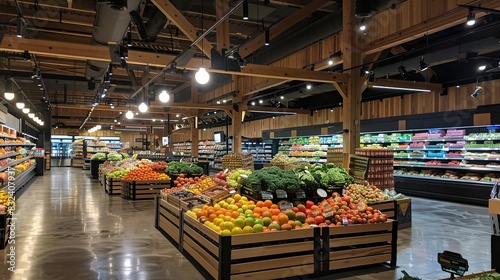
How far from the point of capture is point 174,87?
69.6 feet

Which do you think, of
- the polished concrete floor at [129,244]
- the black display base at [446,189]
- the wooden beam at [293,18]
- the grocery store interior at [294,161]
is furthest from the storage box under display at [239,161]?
the black display base at [446,189]

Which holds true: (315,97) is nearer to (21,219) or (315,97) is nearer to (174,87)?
(174,87)

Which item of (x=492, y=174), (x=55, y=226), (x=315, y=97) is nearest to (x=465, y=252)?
(x=492, y=174)

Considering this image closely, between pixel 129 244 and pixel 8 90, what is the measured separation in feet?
26.7

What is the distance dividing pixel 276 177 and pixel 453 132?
729cm

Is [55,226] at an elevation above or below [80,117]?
below

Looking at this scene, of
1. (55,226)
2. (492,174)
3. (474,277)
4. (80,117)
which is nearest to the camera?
(474,277)

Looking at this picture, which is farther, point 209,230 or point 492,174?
point 492,174

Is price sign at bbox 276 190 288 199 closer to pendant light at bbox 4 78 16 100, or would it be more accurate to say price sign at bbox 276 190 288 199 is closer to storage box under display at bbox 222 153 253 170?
A: storage box under display at bbox 222 153 253 170

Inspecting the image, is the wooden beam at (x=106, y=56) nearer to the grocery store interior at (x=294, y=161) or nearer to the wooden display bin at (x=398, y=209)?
the grocery store interior at (x=294, y=161)

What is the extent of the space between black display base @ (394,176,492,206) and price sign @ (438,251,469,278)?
786cm

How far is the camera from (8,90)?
10.7 meters

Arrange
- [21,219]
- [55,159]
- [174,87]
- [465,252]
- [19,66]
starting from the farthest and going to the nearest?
[55,159] < [174,87] < [19,66] < [21,219] < [465,252]

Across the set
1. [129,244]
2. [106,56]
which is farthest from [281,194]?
[106,56]
